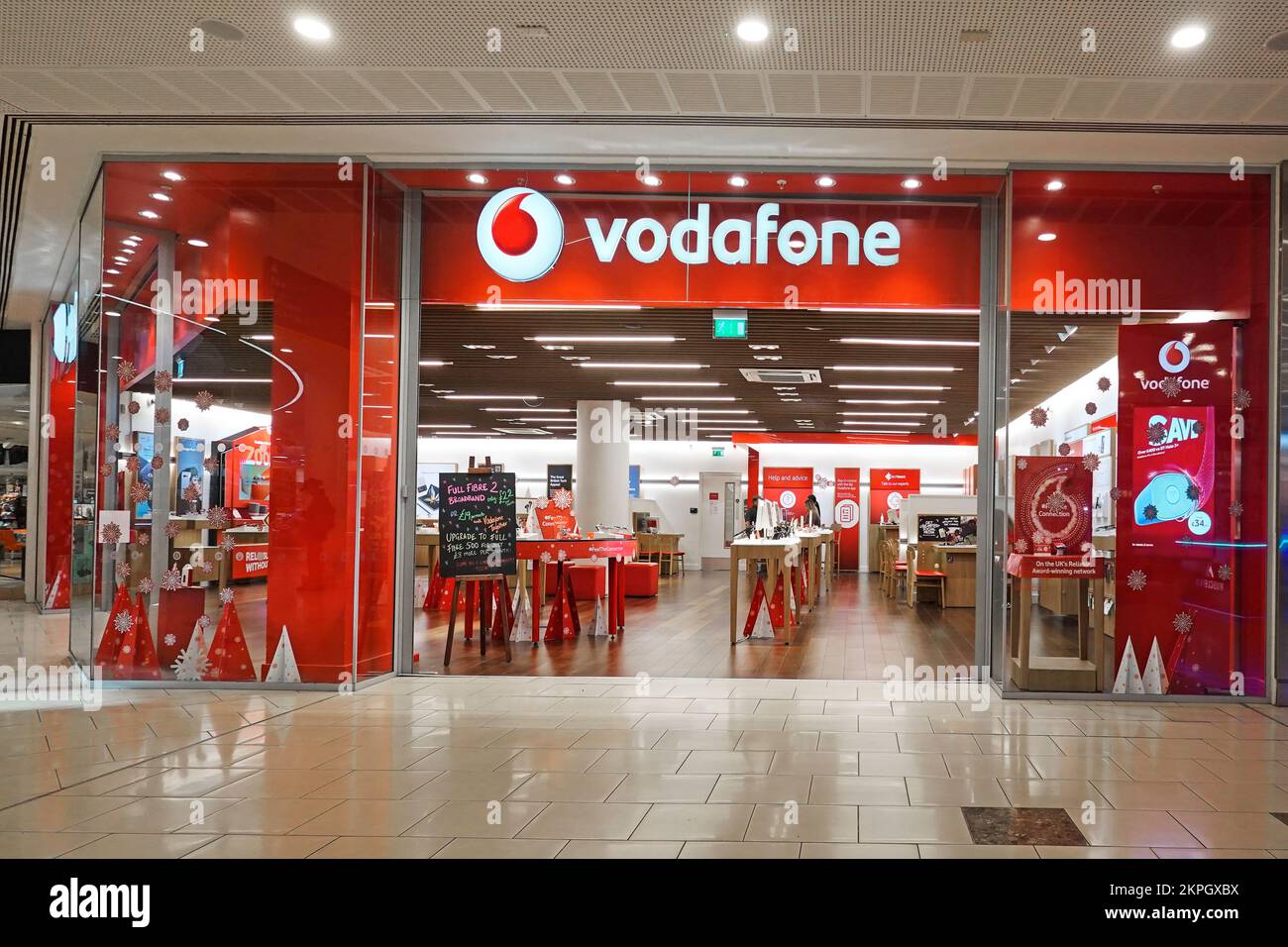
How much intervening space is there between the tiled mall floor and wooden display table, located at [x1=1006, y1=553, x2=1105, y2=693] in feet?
0.72

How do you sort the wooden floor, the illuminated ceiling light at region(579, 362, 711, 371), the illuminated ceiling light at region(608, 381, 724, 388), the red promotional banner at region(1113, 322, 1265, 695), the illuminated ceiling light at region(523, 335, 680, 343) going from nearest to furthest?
1. the red promotional banner at region(1113, 322, 1265, 695)
2. the wooden floor
3. the illuminated ceiling light at region(523, 335, 680, 343)
4. the illuminated ceiling light at region(579, 362, 711, 371)
5. the illuminated ceiling light at region(608, 381, 724, 388)

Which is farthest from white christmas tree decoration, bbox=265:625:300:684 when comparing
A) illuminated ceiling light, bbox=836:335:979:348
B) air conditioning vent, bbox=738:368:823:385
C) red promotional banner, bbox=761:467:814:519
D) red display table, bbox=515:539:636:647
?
red promotional banner, bbox=761:467:814:519

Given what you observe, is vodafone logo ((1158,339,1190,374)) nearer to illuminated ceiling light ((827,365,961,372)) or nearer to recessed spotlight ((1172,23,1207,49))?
recessed spotlight ((1172,23,1207,49))

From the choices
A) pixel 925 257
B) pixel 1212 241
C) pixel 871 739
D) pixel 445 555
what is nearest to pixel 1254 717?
pixel 871 739

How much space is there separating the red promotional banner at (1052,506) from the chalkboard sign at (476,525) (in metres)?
3.69

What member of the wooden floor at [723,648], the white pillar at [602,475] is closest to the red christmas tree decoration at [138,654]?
the wooden floor at [723,648]

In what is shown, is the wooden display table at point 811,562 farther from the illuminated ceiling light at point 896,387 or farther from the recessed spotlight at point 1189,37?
the recessed spotlight at point 1189,37

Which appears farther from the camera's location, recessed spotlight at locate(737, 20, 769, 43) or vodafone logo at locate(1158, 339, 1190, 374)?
vodafone logo at locate(1158, 339, 1190, 374)

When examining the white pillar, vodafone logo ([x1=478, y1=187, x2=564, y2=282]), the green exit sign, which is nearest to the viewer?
vodafone logo ([x1=478, y1=187, x2=564, y2=282])

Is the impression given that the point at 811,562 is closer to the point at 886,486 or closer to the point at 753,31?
the point at 753,31

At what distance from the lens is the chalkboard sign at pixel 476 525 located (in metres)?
7.81

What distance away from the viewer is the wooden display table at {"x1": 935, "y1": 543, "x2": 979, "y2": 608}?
12797 mm
